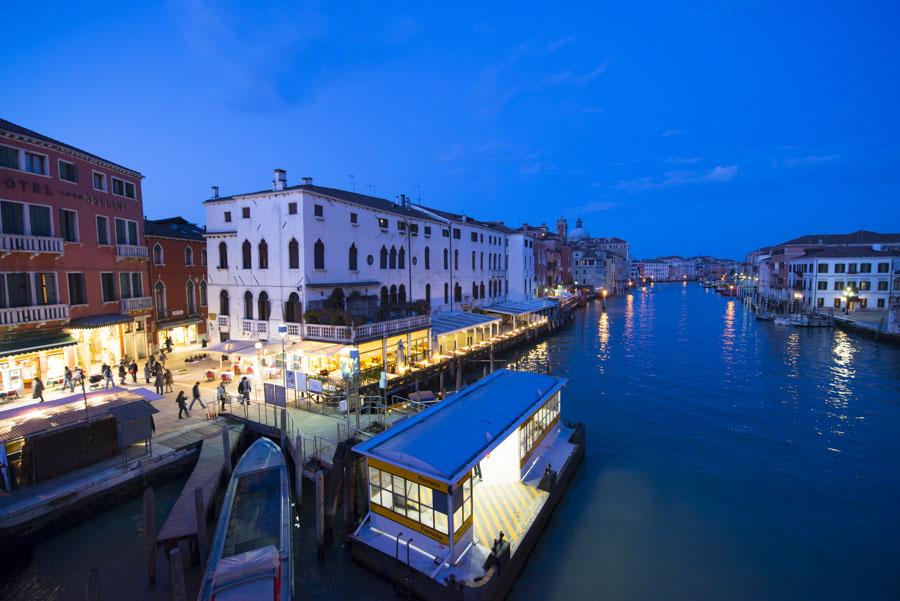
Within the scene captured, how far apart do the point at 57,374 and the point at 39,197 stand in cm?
819

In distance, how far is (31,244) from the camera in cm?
1834

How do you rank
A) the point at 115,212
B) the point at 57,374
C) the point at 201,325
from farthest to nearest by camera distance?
1. the point at 201,325
2. the point at 115,212
3. the point at 57,374

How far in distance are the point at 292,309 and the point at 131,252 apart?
10317 mm

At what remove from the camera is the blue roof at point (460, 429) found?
10.3m

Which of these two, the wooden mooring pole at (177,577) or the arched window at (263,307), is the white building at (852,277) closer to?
the arched window at (263,307)

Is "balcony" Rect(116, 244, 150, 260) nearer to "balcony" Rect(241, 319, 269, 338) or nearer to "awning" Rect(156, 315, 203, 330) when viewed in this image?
"awning" Rect(156, 315, 203, 330)

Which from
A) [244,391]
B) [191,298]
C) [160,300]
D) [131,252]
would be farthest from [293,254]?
[191,298]

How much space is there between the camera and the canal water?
10875 mm

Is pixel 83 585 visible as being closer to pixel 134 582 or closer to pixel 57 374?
pixel 134 582

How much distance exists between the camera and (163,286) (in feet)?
94.0

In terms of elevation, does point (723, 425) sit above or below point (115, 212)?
below

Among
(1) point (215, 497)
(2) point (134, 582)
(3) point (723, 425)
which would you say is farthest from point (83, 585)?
(3) point (723, 425)

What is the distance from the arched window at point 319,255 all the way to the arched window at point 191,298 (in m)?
13.7

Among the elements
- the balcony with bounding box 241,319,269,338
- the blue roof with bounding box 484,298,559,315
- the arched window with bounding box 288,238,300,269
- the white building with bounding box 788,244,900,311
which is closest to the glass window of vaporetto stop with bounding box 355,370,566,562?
the arched window with bounding box 288,238,300,269
